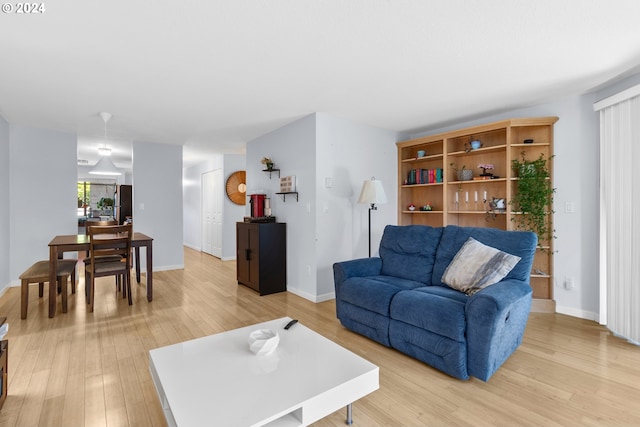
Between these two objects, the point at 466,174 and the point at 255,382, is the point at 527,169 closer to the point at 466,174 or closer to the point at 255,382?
the point at 466,174

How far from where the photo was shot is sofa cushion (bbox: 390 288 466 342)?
6.58 feet

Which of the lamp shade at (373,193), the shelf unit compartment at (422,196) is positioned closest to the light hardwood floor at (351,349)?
the lamp shade at (373,193)

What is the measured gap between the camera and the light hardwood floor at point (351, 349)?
5.61 feet

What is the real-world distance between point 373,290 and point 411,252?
0.65m

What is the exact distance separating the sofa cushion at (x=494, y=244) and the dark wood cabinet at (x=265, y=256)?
2.15 metres

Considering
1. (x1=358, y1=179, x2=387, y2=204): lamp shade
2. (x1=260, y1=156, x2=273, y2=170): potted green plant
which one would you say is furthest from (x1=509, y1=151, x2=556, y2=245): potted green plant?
(x1=260, y1=156, x2=273, y2=170): potted green plant

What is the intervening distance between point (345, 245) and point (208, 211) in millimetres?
4533

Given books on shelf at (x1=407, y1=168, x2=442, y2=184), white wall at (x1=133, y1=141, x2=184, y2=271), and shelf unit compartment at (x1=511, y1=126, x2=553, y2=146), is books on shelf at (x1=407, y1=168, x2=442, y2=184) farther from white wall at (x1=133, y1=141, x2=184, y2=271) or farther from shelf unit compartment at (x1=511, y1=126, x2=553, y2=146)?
white wall at (x1=133, y1=141, x2=184, y2=271)

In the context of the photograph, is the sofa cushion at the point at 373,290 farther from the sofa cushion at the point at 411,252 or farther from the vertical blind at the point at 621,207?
the vertical blind at the point at 621,207

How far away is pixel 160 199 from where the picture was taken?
5.57m

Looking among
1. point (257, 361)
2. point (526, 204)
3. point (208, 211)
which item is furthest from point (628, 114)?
point (208, 211)

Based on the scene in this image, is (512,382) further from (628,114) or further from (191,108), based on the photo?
(191,108)

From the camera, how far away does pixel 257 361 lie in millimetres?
1638

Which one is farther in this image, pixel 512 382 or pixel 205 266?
pixel 205 266
